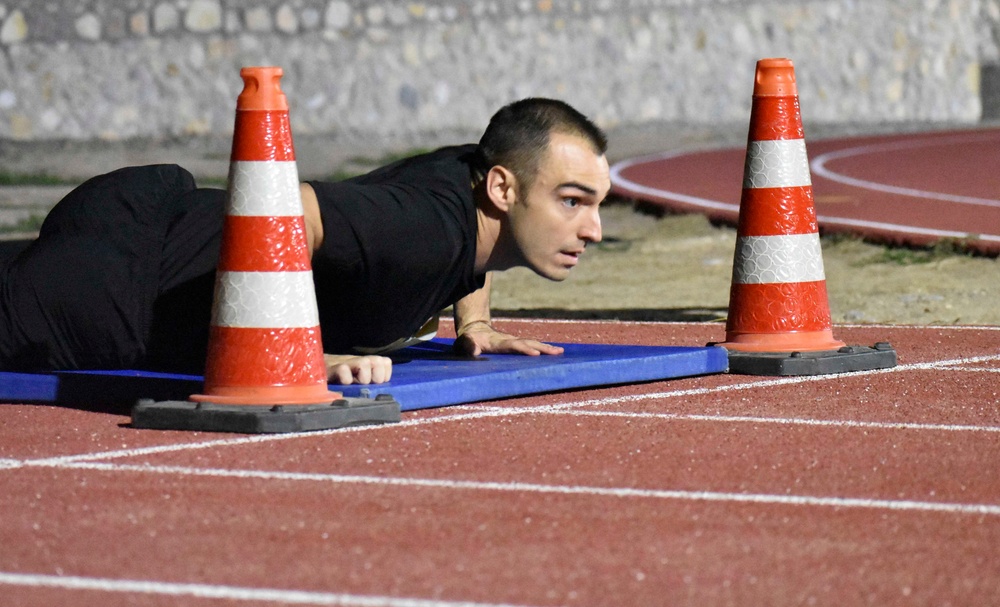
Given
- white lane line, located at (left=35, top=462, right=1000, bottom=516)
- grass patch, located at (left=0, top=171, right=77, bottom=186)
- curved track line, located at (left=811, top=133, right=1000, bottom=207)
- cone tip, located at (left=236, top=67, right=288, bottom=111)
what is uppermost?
cone tip, located at (left=236, top=67, right=288, bottom=111)

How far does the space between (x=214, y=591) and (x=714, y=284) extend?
22.1 feet

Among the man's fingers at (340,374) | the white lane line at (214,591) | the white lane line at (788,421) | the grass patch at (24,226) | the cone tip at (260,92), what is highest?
the cone tip at (260,92)

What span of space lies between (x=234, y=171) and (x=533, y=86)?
17052 millimetres

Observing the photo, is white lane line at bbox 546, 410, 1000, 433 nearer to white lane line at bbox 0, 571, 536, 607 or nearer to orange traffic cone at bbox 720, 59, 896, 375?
orange traffic cone at bbox 720, 59, 896, 375

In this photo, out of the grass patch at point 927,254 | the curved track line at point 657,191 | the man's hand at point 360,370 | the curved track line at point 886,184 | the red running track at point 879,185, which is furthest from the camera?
the curved track line at point 886,184

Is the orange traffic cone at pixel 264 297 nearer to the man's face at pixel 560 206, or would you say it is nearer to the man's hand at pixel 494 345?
the man's face at pixel 560 206

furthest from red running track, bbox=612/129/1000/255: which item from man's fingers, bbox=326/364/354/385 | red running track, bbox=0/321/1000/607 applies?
man's fingers, bbox=326/364/354/385

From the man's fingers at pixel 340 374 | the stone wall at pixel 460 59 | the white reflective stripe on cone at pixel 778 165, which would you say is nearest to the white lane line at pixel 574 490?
the man's fingers at pixel 340 374

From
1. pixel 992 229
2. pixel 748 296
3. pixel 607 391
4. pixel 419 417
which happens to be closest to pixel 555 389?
pixel 607 391

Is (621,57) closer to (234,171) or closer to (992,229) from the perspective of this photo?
(992,229)

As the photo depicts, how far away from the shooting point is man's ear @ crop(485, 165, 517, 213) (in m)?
5.30

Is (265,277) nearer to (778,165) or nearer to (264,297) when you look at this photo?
(264,297)

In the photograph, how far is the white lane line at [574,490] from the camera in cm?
375

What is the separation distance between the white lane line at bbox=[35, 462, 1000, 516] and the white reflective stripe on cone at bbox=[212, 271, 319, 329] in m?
0.70
